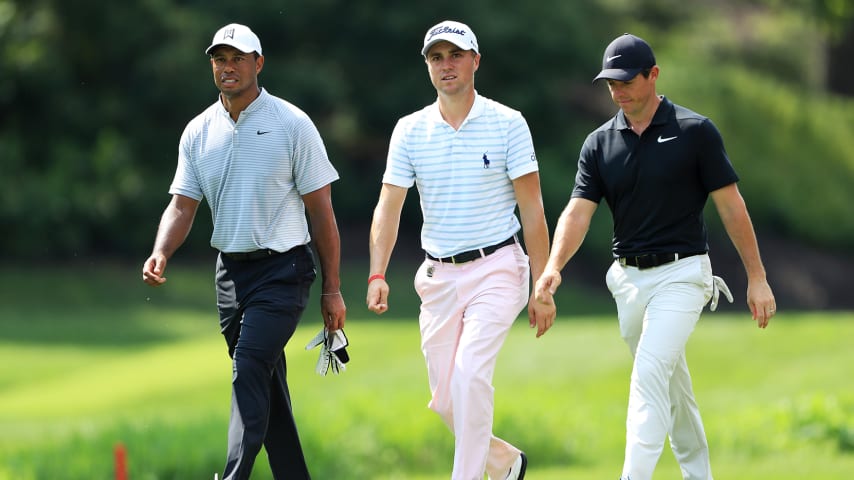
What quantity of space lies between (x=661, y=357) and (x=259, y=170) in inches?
83.9

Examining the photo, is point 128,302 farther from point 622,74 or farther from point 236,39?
point 622,74

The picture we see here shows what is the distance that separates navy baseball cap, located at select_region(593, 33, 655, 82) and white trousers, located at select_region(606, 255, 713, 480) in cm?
96

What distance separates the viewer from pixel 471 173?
6.95 meters

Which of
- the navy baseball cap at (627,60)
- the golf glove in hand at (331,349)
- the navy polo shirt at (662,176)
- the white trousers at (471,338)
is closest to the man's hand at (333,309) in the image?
the golf glove in hand at (331,349)

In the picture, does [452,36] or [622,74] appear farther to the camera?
[452,36]

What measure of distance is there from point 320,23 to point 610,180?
29.8 m

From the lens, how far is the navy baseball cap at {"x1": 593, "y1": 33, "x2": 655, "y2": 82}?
6699 millimetres

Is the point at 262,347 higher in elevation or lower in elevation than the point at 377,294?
lower

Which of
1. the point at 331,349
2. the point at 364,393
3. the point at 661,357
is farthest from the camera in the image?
the point at 364,393

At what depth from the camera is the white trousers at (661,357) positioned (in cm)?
646

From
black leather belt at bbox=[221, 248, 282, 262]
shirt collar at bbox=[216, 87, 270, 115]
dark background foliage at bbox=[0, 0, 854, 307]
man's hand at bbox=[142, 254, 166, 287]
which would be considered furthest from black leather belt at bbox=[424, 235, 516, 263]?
dark background foliage at bbox=[0, 0, 854, 307]

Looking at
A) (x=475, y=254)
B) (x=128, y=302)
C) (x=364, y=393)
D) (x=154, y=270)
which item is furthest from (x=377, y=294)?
(x=128, y=302)

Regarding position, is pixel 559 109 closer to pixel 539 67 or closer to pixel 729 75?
pixel 539 67

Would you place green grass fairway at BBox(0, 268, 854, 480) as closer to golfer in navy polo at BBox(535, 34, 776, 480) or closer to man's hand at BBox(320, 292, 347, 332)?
golfer in navy polo at BBox(535, 34, 776, 480)
